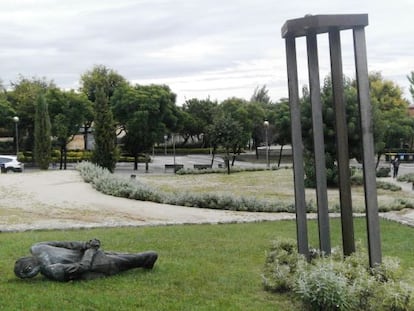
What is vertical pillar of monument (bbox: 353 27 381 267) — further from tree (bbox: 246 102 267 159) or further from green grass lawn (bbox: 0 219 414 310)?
tree (bbox: 246 102 267 159)

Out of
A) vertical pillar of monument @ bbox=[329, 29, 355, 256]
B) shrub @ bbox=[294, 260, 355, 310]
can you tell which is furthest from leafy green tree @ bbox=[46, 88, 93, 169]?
shrub @ bbox=[294, 260, 355, 310]

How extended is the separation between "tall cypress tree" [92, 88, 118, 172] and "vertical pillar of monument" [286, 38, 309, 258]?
20.6 m

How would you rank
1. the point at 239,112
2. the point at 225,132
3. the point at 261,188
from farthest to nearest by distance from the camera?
the point at 239,112 → the point at 225,132 → the point at 261,188

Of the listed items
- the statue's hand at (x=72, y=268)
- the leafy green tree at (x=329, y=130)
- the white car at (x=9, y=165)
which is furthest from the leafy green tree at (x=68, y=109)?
the statue's hand at (x=72, y=268)

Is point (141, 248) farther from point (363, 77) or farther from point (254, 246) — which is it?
point (363, 77)

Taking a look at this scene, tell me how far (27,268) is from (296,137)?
315 centimetres

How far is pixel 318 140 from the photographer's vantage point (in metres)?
6.11

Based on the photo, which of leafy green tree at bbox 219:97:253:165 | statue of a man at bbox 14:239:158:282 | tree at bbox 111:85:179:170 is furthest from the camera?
leafy green tree at bbox 219:97:253:165

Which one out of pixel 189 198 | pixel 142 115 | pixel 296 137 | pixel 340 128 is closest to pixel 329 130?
pixel 189 198

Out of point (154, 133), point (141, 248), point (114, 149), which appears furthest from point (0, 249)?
point (154, 133)

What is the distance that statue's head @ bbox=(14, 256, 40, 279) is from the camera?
583 centimetres

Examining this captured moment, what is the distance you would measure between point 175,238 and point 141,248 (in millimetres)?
1066

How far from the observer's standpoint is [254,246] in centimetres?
873

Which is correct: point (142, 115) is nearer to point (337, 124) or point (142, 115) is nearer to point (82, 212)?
point (82, 212)
